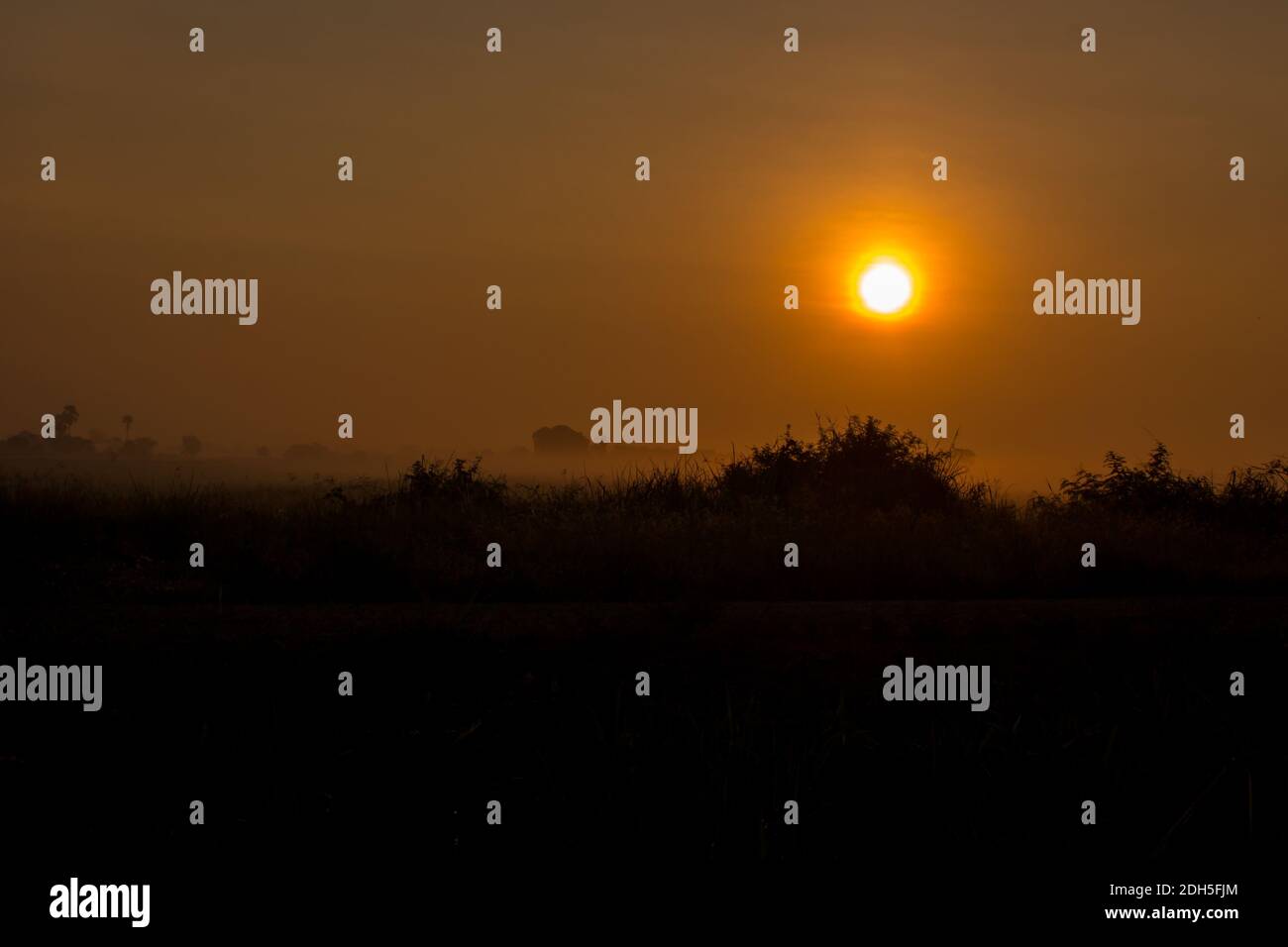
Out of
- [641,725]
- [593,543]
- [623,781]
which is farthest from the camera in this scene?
[593,543]

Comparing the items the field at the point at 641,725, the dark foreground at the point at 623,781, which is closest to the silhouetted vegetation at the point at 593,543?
the field at the point at 641,725

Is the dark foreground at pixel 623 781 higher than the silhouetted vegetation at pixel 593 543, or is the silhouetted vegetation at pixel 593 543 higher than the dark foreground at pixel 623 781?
the silhouetted vegetation at pixel 593 543

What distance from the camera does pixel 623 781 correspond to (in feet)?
19.5

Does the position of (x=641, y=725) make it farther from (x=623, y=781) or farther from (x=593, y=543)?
(x=593, y=543)

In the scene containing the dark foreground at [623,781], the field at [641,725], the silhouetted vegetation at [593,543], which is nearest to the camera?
the dark foreground at [623,781]

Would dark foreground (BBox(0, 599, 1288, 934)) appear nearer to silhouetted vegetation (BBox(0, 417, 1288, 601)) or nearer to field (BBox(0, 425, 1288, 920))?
field (BBox(0, 425, 1288, 920))

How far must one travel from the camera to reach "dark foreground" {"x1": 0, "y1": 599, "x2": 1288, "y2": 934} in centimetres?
541

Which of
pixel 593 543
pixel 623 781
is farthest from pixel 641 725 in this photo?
pixel 593 543

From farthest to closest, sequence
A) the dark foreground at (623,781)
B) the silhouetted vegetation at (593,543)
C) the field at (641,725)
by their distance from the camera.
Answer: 1. the silhouetted vegetation at (593,543)
2. the field at (641,725)
3. the dark foreground at (623,781)

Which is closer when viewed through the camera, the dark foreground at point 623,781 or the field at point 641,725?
the dark foreground at point 623,781

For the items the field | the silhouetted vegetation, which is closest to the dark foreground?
the field

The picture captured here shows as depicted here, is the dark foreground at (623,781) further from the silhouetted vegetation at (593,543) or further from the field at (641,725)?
the silhouetted vegetation at (593,543)

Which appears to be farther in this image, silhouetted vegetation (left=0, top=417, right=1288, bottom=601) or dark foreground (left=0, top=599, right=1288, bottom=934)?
silhouetted vegetation (left=0, top=417, right=1288, bottom=601)

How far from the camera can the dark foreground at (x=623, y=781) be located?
541 centimetres
